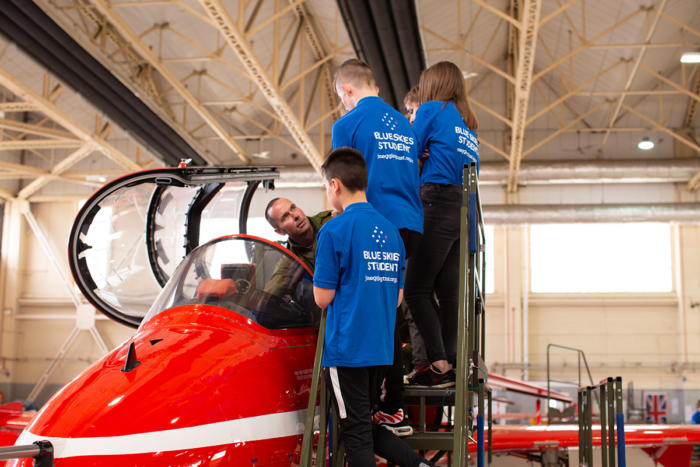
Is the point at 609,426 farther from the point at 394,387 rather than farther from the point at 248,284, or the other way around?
the point at 248,284

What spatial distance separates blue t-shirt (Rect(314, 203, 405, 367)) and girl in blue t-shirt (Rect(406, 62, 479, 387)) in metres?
0.73

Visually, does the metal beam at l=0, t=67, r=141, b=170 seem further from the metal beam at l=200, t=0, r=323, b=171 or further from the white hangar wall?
the white hangar wall

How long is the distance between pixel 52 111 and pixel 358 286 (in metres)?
18.4

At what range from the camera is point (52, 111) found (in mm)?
19359

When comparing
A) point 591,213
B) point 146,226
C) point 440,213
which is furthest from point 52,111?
point 440,213

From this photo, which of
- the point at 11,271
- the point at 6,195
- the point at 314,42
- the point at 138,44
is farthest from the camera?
the point at 11,271

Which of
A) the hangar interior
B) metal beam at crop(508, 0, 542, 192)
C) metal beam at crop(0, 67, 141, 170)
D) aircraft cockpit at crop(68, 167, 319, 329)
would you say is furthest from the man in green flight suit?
metal beam at crop(0, 67, 141, 170)

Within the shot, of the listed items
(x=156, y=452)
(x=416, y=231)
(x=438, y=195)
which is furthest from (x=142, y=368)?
(x=438, y=195)

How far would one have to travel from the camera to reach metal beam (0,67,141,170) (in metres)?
17.4

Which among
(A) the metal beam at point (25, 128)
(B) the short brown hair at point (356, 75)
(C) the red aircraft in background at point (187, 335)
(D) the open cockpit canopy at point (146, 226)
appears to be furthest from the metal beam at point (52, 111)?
(B) the short brown hair at point (356, 75)

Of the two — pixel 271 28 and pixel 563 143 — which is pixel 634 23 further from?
pixel 271 28

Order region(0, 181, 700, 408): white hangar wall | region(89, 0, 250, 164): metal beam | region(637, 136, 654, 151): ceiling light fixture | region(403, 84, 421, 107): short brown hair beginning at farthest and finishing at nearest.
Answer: region(0, 181, 700, 408): white hangar wall
region(637, 136, 654, 151): ceiling light fixture
region(89, 0, 250, 164): metal beam
region(403, 84, 421, 107): short brown hair

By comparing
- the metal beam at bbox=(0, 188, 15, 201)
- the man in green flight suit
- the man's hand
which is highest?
the metal beam at bbox=(0, 188, 15, 201)

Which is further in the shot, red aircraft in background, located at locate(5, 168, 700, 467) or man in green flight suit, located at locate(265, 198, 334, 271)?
man in green flight suit, located at locate(265, 198, 334, 271)
